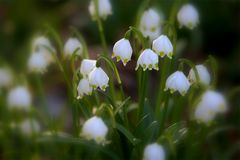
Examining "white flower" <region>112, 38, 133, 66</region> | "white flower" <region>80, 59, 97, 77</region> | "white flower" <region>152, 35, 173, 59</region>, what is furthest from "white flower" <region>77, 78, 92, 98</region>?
"white flower" <region>152, 35, 173, 59</region>

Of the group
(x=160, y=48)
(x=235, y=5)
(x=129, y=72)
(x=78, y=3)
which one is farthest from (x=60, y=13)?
(x=160, y=48)

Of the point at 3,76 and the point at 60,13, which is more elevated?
the point at 60,13

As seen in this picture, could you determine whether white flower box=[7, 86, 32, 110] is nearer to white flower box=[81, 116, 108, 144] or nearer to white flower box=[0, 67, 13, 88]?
white flower box=[0, 67, 13, 88]

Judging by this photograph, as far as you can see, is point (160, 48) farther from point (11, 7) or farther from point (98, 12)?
point (11, 7)

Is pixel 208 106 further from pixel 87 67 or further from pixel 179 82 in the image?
pixel 87 67

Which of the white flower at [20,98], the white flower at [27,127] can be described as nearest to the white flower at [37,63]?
the white flower at [20,98]

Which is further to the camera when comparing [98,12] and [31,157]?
[31,157]
